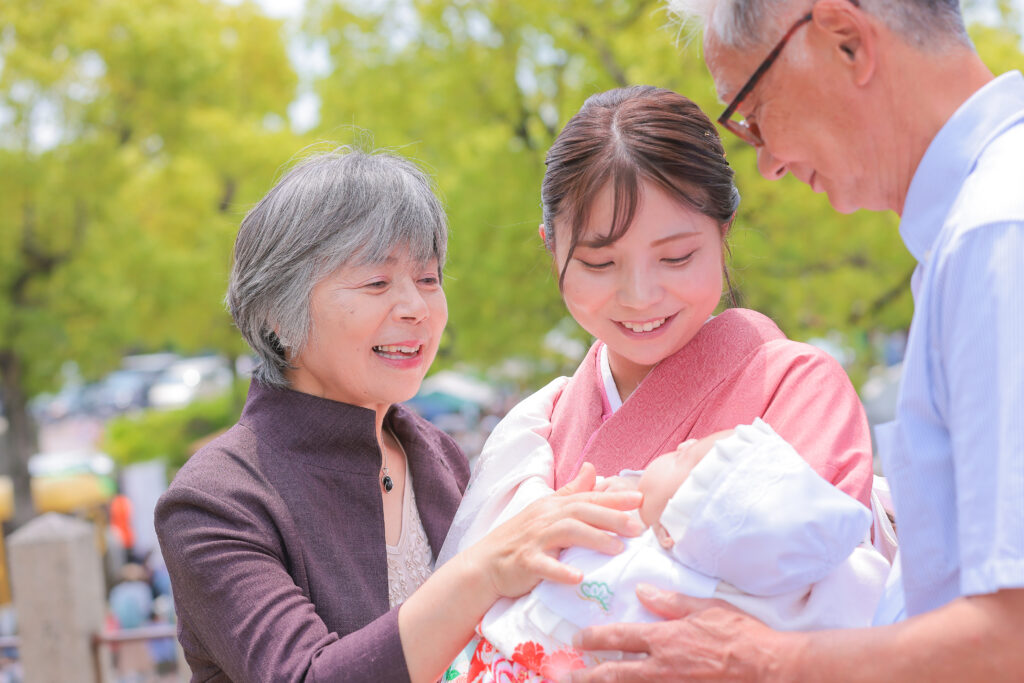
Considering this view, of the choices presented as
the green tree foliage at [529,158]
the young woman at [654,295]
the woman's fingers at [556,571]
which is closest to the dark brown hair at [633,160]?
the young woman at [654,295]

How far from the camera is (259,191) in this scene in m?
12.6

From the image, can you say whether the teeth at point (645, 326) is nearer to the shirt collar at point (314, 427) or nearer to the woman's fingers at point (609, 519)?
the woman's fingers at point (609, 519)

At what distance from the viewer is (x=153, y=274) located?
43.8 ft

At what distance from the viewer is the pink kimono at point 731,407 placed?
1722mm

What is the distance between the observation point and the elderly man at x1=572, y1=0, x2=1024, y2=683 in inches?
45.7

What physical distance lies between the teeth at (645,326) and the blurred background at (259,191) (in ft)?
3.27

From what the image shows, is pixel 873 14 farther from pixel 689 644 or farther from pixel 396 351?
pixel 396 351

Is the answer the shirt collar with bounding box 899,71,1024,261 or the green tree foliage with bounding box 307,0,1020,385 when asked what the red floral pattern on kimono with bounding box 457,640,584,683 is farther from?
the green tree foliage with bounding box 307,0,1020,385

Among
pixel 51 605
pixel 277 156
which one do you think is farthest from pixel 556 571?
pixel 277 156

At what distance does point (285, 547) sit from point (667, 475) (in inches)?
35.2

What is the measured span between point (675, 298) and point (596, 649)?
77 cm

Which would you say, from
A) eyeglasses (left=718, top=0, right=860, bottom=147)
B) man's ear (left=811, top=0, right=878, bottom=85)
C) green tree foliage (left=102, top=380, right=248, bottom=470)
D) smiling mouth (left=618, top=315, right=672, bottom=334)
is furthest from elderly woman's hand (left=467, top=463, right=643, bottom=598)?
green tree foliage (left=102, top=380, right=248, bottom=470)

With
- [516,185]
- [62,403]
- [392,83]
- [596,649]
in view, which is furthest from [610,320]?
[62,403]

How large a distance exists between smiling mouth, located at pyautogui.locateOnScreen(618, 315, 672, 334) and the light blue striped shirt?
0.65 metres
